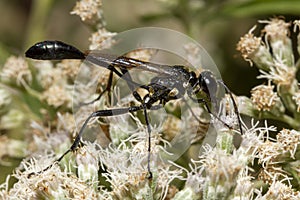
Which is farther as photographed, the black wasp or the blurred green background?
the blurred green background

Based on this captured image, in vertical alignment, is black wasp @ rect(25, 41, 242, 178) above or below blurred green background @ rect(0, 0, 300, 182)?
below

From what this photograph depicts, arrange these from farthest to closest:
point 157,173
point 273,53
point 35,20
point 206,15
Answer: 1. point 35,20
2. point 206,15
3. point 273,53
4. point 157,173

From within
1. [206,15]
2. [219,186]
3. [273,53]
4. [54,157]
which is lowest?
[219,186]

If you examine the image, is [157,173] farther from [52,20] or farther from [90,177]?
[52,20]

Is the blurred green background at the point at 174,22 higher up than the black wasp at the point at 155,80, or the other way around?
the blurred green background at the point at 174,22

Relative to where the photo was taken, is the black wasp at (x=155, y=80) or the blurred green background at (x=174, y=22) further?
the blurred green background at (x=174, y=22)

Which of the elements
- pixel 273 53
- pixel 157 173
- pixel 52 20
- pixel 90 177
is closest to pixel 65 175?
pixel 90 177

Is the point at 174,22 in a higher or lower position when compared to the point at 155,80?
higher

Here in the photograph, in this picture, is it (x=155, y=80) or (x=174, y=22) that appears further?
(x=174, y=22)
